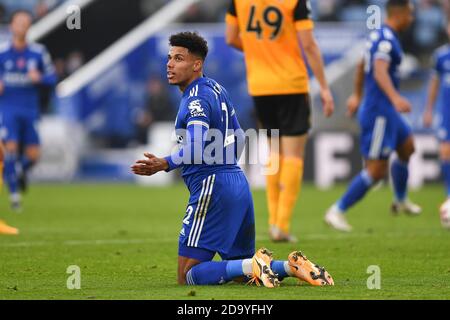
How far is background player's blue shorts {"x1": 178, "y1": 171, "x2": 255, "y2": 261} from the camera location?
7137mm

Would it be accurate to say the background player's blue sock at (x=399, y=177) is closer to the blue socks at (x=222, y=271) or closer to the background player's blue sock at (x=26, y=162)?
the blue socks at (x=222, y=271)

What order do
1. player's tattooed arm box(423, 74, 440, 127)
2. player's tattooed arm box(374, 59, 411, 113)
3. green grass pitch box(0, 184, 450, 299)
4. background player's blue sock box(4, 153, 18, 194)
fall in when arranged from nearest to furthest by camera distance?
1. green grass pitch box(0, 184, 450, 299)
2. player's tattooed arm box(374, 59, 411, 113)
3. player's tattooed arm box(423, 74, 440, 127)
4. background player's blue sock box(4, 153, 18, 194)

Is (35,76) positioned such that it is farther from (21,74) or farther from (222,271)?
(222,271)

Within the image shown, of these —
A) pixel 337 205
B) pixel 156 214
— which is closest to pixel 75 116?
pixel 156 214

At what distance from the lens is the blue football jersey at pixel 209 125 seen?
23.0 feet

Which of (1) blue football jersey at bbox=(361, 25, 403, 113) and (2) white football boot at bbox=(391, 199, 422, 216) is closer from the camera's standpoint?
(1) blue football jersey at bbox=(361, 25, 403, 113)

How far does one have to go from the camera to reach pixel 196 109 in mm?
6977

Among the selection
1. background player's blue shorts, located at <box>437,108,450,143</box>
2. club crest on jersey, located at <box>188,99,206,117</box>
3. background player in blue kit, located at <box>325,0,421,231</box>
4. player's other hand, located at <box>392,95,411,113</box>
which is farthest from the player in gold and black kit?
club crest on jersey, located at <box>188,99,206,117</box>

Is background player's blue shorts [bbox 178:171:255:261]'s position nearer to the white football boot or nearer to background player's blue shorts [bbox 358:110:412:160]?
background player's blue shorts [bbox 358:110:412:160]

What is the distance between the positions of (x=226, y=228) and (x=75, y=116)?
16534 mm

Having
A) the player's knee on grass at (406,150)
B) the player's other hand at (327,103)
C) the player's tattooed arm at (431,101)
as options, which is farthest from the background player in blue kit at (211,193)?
the player's tattooed arm at (431,101)

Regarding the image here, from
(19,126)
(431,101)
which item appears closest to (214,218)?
(431,101)

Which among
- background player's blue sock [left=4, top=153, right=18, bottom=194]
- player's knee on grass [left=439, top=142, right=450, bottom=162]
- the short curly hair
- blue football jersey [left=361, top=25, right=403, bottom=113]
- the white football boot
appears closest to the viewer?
the short curly hair

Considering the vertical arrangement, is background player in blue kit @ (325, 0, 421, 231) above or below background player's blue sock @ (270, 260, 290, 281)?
above
